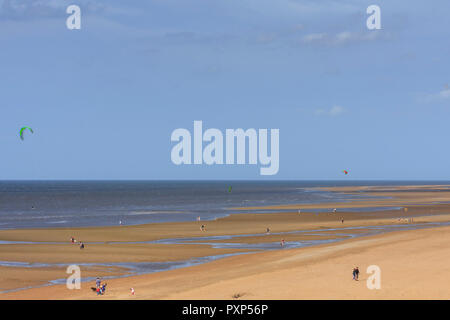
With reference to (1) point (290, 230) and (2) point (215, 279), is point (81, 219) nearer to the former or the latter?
(1) point (290, 230)

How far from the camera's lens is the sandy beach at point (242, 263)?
25078 mm

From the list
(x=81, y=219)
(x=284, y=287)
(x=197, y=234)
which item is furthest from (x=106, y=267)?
(x=81, y=219)

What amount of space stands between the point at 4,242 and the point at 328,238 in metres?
29.7

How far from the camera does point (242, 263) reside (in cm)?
3522

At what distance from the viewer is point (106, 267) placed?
35281 millimetres

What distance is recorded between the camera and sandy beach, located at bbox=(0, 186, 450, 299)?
25.1 metres

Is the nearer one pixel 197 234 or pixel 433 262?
pixel 433 262

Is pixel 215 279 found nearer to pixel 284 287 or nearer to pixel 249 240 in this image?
pixel 284 287
